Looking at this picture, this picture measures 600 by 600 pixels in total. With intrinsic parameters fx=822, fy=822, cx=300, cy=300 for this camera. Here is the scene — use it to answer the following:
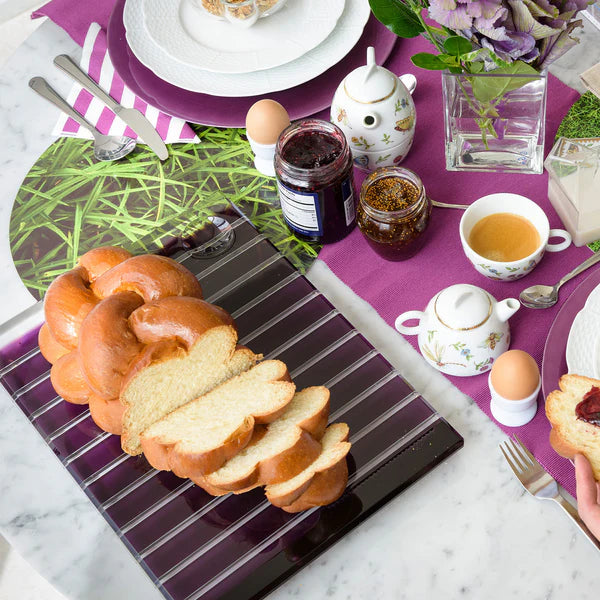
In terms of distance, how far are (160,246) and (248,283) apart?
19 cm

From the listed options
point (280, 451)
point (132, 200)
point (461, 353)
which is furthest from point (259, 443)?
point (132, 200)

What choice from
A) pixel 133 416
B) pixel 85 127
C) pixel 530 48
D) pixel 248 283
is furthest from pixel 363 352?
pixel 85 127

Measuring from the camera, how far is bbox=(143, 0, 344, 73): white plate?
167 cm

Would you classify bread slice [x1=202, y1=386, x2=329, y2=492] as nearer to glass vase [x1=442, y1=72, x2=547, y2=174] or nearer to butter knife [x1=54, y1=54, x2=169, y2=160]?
glass vase [x1=442, y1=72, x2=547, y2=174]

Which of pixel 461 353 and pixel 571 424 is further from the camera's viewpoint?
pixel 461 353

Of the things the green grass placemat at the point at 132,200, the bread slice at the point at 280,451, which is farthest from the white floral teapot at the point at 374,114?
the bread slice at the point at 280,451

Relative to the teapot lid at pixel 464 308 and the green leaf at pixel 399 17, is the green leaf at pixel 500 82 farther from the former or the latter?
the teapot lid at pixel 464 308

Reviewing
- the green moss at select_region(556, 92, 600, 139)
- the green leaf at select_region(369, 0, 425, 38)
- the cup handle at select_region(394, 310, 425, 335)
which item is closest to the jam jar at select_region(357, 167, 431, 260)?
the cup handle at select_region(394, 310, 425, 335)

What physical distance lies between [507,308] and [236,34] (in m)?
0.86

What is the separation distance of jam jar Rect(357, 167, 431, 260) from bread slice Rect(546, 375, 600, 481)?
38 cm

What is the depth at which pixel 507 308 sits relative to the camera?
1284mm

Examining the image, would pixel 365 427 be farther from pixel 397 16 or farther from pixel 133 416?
pixel 397 16

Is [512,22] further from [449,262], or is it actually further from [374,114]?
[449,262]

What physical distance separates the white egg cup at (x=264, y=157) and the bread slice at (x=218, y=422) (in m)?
0.49
